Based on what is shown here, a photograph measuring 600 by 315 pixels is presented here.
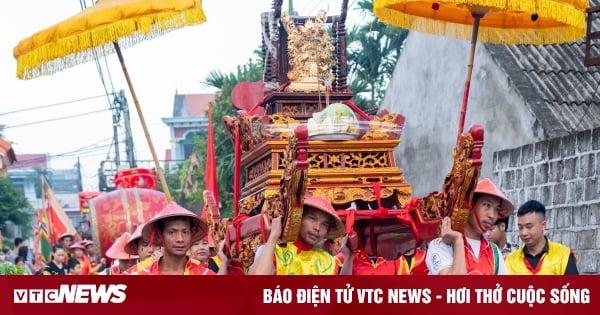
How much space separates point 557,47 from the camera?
15062 mm

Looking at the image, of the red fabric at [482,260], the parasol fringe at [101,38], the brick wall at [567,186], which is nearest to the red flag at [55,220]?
the brick wall at [567,186]

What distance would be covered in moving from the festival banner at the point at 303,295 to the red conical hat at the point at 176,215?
189 cm

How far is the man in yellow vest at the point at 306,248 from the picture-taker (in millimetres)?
5746

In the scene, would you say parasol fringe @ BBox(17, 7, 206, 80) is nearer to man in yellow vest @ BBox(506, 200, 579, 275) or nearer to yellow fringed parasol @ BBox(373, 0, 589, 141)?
yellow fringed parasol @ BBox(373, 0, 589, 141)

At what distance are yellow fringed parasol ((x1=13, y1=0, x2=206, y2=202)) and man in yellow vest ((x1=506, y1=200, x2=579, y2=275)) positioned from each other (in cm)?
242

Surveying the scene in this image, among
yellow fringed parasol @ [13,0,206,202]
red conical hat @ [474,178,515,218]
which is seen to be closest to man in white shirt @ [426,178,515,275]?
red conical hat @ [474,178,515,218]

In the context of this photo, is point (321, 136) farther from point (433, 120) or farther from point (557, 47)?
point (433, 120)

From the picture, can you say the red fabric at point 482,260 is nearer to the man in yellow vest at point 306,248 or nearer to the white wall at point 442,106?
the man in yellow vest at point 306,248

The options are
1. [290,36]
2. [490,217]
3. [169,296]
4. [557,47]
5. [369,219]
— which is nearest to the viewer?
[169,296]

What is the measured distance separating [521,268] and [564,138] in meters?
4.00

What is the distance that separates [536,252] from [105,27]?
295 centimetres

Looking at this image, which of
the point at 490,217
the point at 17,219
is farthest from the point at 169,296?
the point at 17,219

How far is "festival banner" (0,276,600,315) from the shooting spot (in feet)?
13.5

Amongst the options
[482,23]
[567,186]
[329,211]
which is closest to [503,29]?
[482,23]
